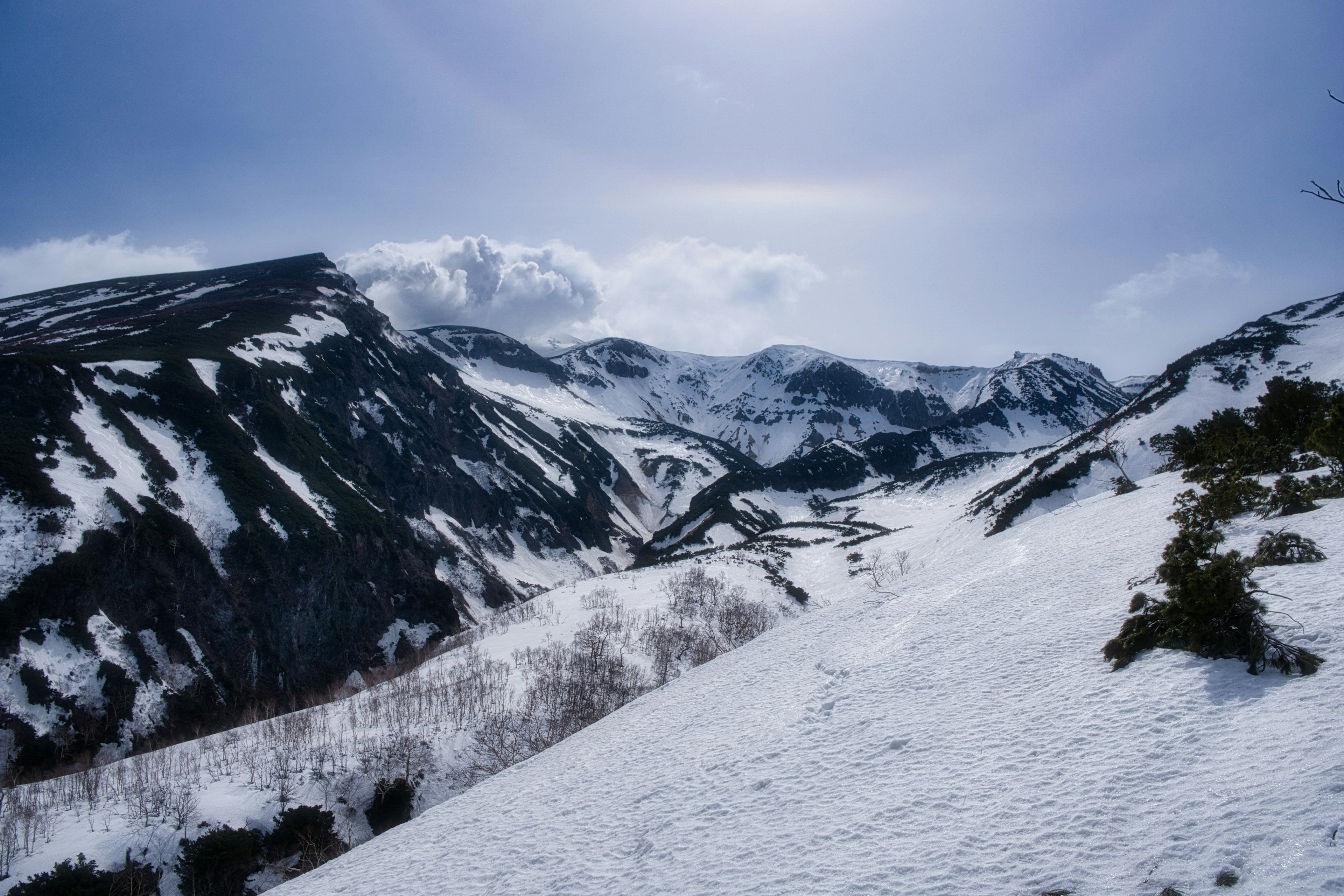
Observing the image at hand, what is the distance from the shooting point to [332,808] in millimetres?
17906

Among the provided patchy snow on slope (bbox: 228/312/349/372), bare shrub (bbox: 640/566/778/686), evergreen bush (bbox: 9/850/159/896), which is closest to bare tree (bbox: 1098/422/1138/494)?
bare shrub (bbox: 640/566/778/686)

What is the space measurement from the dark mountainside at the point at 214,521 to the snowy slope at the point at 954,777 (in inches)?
1203

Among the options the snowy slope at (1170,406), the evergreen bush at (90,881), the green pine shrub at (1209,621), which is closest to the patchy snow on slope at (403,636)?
the evergreen bush at (90,881)

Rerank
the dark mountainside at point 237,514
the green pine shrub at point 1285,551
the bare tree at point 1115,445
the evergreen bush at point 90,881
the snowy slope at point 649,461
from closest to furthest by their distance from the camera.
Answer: the green pine shrub at point 1285,551 < the evergreen bush at point 90,881 < the dark mountainside at point 237,514 < the bare tree at point 1115,445 < the snowy slope at point 649,461

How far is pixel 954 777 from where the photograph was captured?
25.9ft

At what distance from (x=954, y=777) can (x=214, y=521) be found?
51376 millimetres

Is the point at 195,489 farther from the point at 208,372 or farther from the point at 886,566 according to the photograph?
the point at 886,566

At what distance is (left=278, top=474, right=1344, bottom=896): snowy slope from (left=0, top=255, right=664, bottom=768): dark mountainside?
1203 inches

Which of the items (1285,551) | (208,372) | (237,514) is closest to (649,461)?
(208,372)

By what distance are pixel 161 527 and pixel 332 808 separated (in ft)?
103

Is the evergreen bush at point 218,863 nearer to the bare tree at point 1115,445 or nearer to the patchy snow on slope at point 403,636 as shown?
the patchy snow on slope at point 403,636

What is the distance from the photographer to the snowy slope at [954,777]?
559 cm

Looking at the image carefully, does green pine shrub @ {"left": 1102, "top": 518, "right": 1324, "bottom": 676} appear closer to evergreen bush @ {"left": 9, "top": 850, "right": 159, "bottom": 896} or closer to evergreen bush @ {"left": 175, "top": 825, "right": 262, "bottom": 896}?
evergreen bush @ {"left": 175, "top": 825, "right": 262, "bottom": 896}

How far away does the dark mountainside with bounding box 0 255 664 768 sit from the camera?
31.4 meters
